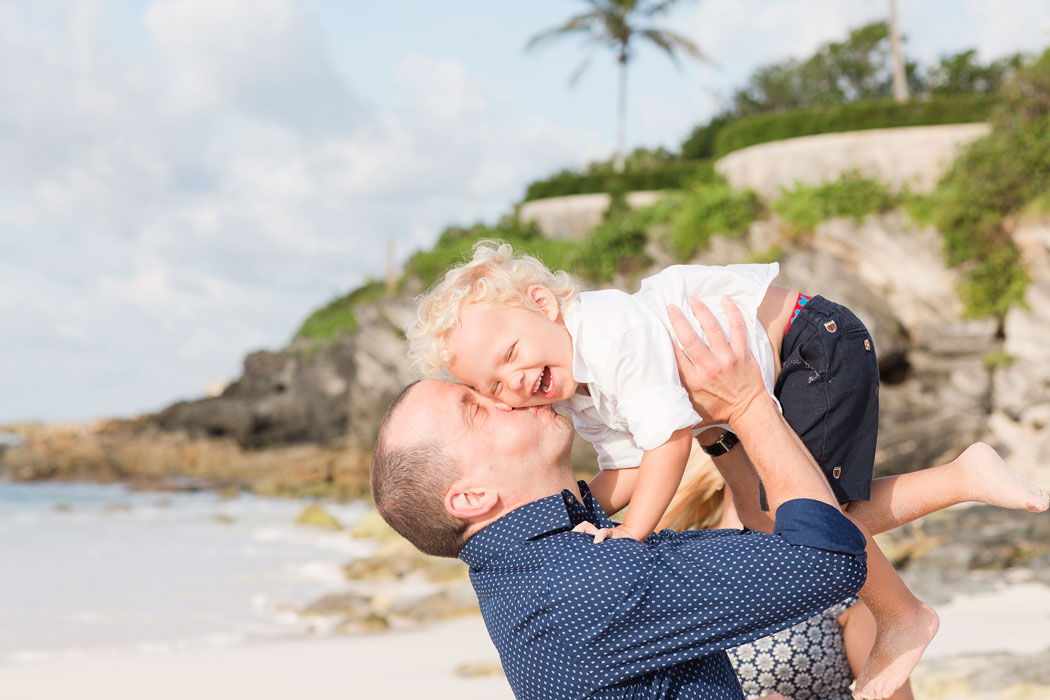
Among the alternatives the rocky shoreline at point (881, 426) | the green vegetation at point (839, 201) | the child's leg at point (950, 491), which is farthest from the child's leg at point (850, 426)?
the green vegetation at point (839, 201)

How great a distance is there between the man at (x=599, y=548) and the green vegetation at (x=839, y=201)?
15.2m

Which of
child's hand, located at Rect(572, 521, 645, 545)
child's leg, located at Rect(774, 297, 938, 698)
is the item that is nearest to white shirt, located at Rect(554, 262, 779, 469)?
child's leg, located at Rect(774, 297, 938, 698)

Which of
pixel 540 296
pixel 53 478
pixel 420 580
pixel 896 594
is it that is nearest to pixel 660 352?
pixel 540 296

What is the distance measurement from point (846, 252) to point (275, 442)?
17830 mm

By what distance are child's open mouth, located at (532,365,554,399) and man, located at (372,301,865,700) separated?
146mm

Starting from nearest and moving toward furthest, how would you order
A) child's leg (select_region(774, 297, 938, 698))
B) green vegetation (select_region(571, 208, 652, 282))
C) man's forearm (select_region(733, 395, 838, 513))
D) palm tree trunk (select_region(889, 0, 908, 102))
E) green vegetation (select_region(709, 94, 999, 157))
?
1. man's forearm (select_region(733, 395, 838, 513))
2. child's leg (select_region(774, 297, 938, 698))
3. green vegetation (select_region(709, 94, 999, 157))
4. green vegetation (select_region(571, 208, 652, 282))
5. palm tree trunk (select_region(889, 0, 908, 102))

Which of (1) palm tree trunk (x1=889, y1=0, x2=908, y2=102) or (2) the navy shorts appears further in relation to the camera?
(1) palm tree trunk (x1=889, y1=0, x2=908, y2=102)

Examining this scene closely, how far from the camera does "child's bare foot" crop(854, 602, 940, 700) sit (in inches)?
97.8

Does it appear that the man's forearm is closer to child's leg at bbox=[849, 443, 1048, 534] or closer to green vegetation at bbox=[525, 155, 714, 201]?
child's leg at bbox=[849, 443, 1048, 534]

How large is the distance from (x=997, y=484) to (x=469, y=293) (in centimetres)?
171

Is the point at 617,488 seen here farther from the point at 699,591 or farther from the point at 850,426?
the point at 699,591

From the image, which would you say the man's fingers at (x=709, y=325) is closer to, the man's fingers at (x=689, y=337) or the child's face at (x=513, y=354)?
the man's fingers at (x=689, y=337)

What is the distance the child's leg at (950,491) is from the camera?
8.21ft

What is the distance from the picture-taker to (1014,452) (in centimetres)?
1316
